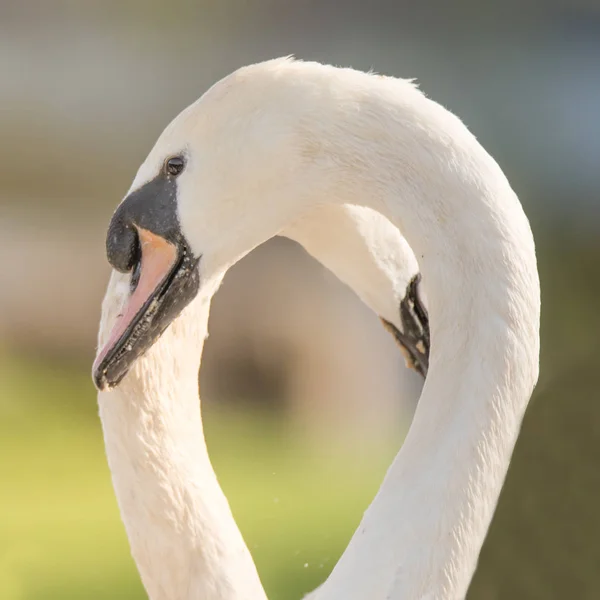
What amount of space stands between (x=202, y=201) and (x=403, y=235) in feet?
0.42

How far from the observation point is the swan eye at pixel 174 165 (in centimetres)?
54

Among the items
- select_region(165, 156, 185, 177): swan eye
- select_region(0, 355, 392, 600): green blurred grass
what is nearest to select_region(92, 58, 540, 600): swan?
select_region(165, 156, 185, 177): swan eye

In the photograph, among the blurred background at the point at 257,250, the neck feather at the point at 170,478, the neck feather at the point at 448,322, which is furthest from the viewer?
the blurred background at the point at 257,250

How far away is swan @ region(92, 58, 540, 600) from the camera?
499 mm

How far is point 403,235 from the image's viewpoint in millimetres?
531

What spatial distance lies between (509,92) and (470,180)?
1639 millimetres

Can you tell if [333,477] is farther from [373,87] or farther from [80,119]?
[373,87]

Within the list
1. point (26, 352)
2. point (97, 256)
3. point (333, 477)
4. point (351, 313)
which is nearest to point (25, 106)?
point (97, 256)

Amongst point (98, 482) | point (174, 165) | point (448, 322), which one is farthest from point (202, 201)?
point (98, 482)

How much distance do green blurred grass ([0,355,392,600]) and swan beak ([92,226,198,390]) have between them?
113cm

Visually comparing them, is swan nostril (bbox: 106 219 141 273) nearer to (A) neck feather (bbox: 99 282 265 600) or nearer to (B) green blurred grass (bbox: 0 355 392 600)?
(A) neck feather (bbox: 99 282 265 600)

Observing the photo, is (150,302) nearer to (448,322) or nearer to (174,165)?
(174,165)

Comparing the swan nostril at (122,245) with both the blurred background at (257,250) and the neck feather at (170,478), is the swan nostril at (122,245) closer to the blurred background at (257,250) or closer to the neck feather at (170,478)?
the neck feather at (170,478)

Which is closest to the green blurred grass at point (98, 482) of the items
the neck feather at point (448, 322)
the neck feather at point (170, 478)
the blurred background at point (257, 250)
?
the blurred background at point (257, 250)
